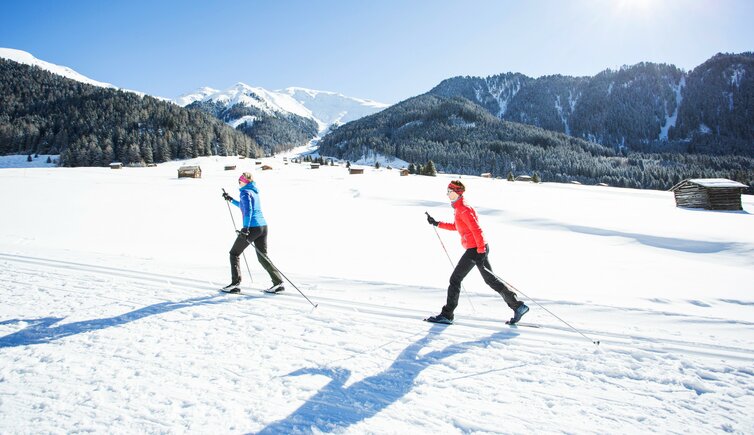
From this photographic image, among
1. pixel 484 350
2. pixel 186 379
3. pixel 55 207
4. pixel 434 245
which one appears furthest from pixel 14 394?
pixel 55 207

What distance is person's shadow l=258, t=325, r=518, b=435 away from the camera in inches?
128

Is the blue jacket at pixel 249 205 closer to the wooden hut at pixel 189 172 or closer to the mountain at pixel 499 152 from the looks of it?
the wooden hut at pixel 189 172

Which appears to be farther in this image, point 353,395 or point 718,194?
point 718,194

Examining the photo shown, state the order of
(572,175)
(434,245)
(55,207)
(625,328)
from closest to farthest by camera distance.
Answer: (625,328), (434,245), (55,207), (572,175)

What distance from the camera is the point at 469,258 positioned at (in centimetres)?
529

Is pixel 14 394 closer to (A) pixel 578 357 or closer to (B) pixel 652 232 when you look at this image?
(A) pixel 578 357

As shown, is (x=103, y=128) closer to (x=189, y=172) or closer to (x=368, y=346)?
(x=189, y=172)

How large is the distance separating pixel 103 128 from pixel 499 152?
130778mm

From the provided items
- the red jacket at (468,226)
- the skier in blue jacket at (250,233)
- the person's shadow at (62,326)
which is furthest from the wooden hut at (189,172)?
the red jacket at (468,226)

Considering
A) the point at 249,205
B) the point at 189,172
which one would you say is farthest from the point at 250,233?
the point at 189,172

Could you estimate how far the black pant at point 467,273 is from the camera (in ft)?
17.3

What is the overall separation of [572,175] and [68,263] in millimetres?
140682

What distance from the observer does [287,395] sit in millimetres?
3645

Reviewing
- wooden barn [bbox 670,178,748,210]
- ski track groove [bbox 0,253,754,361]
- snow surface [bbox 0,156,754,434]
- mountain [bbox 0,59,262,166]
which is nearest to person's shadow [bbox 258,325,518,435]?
snow surface [bbox 0,156,754,434]
